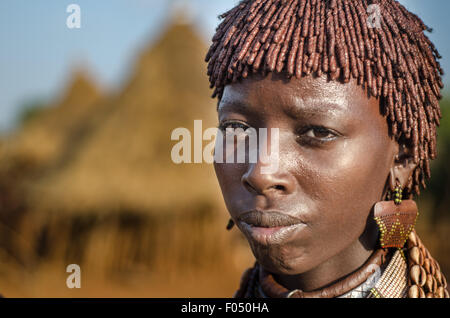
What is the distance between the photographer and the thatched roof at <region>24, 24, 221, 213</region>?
11352mm

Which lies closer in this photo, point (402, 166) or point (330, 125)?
point (330, 125)

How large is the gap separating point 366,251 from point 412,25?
36.8 inches

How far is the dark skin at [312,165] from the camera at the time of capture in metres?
1.89

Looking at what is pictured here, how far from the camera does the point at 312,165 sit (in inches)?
74.9

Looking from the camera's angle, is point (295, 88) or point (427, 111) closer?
point (295, 88)

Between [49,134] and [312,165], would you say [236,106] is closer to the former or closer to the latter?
[312,165]

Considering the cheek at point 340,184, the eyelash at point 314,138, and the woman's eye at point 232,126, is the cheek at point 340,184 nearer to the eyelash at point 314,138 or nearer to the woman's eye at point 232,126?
the eyelash at point 314,138

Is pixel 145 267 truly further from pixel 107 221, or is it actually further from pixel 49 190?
pixel 49 190

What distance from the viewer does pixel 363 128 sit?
6.33 feet

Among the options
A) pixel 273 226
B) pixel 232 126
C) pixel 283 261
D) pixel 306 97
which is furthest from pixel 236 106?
pixel 283 261

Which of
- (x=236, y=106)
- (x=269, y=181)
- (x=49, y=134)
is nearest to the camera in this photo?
(x=269, y=181)

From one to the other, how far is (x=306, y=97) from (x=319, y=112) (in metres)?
0.07

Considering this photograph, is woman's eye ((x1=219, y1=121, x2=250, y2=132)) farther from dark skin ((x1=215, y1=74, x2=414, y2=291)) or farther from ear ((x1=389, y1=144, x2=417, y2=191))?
ear ((x1=389, y1=144, x2=417, y2=191))
